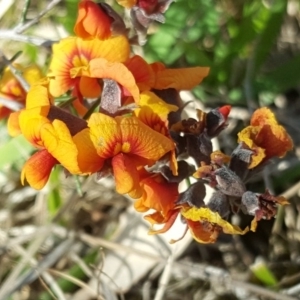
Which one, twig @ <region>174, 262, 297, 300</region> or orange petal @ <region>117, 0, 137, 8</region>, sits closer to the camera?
orange petal @ <region>117, 0, 137, 8</region>

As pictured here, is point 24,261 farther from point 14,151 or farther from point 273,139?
point 273,139

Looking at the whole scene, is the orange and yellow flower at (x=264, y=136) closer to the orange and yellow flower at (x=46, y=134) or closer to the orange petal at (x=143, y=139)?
the orange petal at (x=143, y=139)

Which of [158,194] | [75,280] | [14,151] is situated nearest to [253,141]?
[158,194]

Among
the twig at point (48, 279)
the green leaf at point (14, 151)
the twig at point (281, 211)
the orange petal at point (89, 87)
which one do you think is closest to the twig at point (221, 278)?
the twig at point (281, 211)

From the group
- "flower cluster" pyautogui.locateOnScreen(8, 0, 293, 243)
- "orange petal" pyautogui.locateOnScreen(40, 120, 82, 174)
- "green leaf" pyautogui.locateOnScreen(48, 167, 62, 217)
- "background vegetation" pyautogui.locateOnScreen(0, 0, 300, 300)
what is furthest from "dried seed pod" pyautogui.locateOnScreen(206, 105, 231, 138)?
"green leaf" pyautogui.locateOnScreen(48, 167, 62, 217)

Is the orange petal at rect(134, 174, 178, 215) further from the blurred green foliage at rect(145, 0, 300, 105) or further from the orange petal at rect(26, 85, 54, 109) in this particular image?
the blurred green foliage at rect(145, 0, 300, 105)

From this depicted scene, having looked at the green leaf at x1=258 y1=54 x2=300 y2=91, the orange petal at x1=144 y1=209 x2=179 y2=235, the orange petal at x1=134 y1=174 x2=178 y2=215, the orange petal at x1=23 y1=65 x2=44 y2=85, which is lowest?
the green leaf at x1=258 y1=54 x2=300 y2=91

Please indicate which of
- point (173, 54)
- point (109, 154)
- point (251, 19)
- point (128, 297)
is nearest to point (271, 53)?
point (251, 19)
